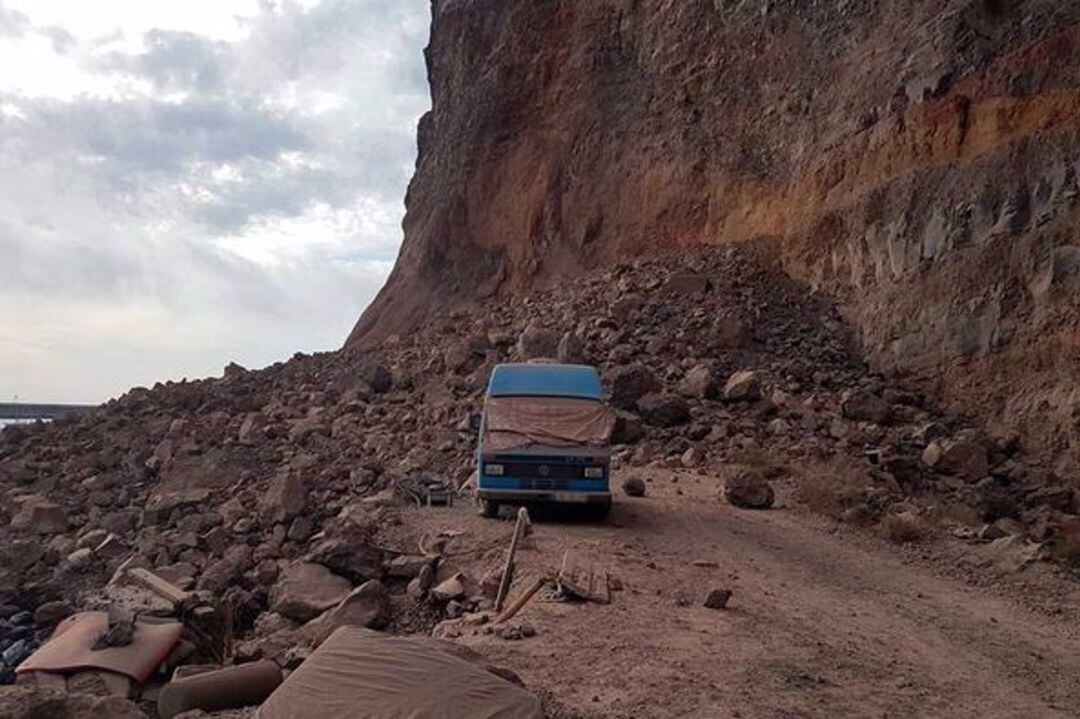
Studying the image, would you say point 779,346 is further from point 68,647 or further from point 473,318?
point 68,647

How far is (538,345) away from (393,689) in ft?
61.4

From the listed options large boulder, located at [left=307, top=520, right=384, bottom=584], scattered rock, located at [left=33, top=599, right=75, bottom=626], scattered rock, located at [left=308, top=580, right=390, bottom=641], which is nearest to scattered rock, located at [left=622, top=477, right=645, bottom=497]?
large boulder, located at [left=307, top=520, right=384, bottom=584]

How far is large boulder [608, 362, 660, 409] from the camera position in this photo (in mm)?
19997

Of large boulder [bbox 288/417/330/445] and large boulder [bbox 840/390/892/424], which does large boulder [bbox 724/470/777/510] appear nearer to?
large boulder [bbox 840/390/892/424]

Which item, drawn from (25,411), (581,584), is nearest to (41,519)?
(581,584)

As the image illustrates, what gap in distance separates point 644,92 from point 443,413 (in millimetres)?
15237

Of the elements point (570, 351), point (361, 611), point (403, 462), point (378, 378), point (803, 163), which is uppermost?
point (803, 163)

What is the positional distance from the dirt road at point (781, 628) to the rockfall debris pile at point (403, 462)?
4.61ft

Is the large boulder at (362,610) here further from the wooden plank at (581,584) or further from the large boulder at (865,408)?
the large boulder at (865,408)

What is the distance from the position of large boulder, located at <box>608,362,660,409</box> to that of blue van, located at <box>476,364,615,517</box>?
19.5ft

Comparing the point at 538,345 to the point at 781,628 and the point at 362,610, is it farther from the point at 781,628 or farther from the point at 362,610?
the point at 781,628

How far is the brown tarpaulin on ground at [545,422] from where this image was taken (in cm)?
1324

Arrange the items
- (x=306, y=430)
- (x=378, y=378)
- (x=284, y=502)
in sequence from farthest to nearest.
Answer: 1. (x=378, y=378)
2. (x=306, y=430)
3. (x=284, y=502)

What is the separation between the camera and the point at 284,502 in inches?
591
